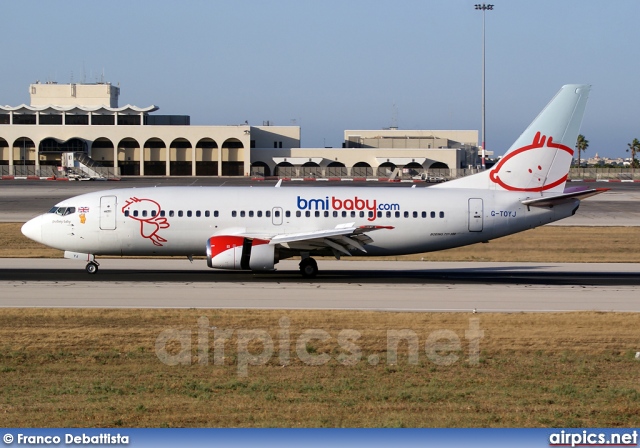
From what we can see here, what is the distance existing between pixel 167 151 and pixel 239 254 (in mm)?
100305

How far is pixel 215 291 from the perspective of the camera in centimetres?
3073

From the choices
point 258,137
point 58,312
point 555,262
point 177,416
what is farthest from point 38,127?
point 177,416

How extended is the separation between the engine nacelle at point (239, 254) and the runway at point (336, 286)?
0.69 m

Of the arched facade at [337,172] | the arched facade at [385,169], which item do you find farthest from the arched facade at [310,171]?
the arched facade at [385,169]

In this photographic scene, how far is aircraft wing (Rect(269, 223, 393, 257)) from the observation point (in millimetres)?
34062

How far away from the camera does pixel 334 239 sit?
34.5m

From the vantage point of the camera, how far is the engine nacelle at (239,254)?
3328 centimetres

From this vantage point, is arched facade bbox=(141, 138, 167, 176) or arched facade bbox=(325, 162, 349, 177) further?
arched facade bbox=(141, 138, 167, 176)

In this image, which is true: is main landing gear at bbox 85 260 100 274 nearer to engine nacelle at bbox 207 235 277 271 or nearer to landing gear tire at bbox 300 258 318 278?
engine nacelle at bbox 207 235 277 271

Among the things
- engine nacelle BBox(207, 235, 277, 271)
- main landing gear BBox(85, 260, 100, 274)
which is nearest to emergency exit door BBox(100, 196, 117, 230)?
main landing gear BBox(85, 260, 100, 274)

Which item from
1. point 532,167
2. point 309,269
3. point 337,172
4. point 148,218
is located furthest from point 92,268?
point 337,172

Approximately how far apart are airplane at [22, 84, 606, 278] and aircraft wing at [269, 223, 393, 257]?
4 centimetres

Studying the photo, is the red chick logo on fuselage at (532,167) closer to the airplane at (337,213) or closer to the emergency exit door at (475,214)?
the airplane at (337,213)

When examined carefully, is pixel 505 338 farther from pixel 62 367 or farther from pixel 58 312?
pixel 58 312
